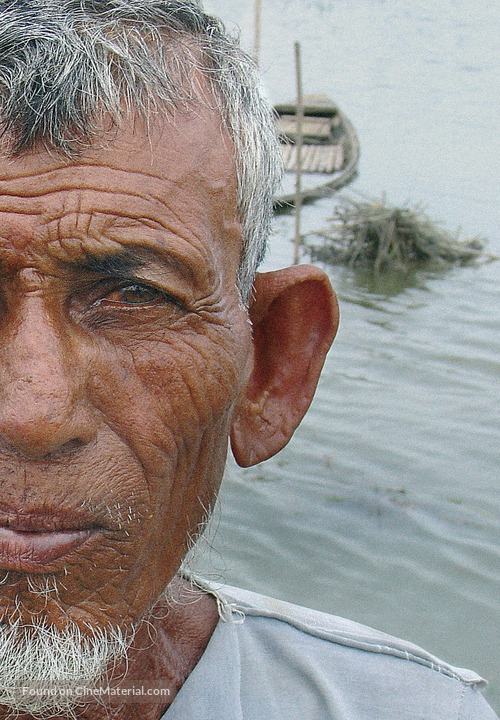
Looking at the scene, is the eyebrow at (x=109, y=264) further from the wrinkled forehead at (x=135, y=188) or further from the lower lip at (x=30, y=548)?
the lower lip at (x=30, y=548)

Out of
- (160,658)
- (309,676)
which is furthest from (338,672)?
(160,658)

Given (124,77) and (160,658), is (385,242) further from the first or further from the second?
(124,77)

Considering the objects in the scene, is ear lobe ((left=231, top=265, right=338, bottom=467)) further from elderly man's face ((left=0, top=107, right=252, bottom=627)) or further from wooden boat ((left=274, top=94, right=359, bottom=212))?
wooden boat ((left=274, top=94, right=359, bottom=212))

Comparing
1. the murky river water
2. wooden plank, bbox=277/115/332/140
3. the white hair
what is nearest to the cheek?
the white hair

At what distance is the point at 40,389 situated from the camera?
1266mm

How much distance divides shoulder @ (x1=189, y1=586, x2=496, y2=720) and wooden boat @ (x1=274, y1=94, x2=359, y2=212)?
11066 mm

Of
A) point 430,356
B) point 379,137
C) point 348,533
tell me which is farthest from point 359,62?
point 348,533

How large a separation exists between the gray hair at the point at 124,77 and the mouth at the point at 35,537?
1.79ft

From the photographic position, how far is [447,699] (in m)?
1.79

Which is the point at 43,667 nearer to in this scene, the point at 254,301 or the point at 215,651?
the point at 215,651

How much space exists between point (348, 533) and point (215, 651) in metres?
3.34

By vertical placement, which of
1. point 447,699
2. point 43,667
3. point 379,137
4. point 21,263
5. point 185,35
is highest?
point 185,35

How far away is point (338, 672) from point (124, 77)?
48.3 inches

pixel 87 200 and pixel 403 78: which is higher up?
pixel 87 200
